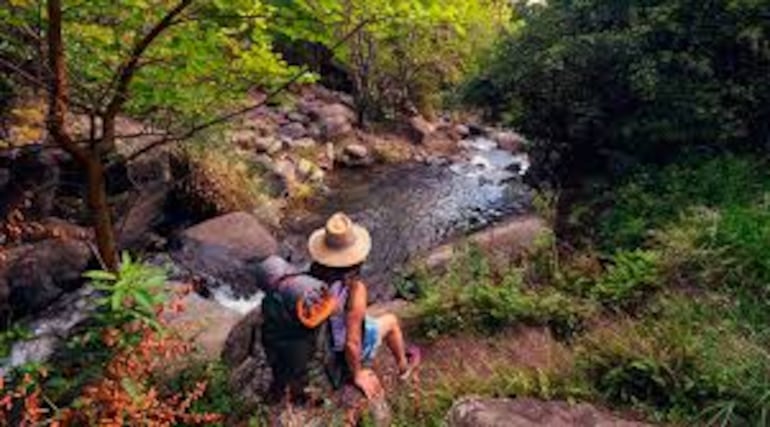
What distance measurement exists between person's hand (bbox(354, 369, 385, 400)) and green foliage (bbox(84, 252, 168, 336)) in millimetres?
1714

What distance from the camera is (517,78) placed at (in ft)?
37.1

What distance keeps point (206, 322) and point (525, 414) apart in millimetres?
3413

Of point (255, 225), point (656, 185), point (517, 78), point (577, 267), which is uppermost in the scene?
point (517, 78)

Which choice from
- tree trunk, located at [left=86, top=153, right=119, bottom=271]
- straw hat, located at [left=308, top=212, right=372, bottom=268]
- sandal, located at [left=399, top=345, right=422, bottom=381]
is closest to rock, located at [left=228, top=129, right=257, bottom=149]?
sandal, located at [left=399, top=345, right=422, bottom=381]

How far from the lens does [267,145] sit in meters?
16.8

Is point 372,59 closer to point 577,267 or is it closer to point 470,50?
point 470,50

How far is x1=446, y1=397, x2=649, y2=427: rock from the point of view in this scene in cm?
419

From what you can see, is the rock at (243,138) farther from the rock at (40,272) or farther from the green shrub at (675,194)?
the green shrub at (675,194)

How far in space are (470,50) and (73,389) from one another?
65.9 ft

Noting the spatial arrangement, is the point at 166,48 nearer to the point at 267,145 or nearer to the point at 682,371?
the point at 682,371

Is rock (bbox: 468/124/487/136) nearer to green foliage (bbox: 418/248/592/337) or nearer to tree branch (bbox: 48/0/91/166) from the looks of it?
green foliage (bbox: 418/248/592/337)

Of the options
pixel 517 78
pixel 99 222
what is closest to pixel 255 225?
pixel 517 78

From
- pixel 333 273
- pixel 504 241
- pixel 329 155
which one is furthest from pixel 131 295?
pixel 329 155

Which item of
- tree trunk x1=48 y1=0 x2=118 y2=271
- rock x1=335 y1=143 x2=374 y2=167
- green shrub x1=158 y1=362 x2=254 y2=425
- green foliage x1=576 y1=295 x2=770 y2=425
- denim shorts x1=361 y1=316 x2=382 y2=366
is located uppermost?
tree trunk x1=48 y1=0 x2=118 y2=271
